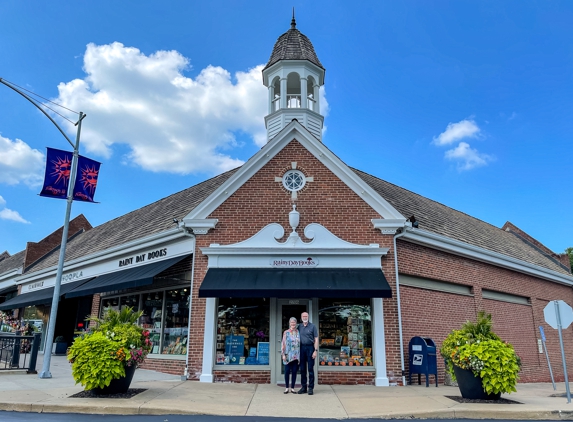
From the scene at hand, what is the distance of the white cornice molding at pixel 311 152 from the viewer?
12102 millimetres

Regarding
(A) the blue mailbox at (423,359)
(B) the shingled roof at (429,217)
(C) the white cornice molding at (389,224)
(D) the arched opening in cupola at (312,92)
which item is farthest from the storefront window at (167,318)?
(D) the arched opening in cupola at (312,92)

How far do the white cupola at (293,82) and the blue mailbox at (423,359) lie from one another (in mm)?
7416

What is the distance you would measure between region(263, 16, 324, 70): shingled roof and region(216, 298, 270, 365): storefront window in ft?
28.4

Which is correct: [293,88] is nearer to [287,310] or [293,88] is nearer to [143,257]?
[143,257]

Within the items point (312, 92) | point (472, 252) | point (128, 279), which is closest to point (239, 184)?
point (128, 279)

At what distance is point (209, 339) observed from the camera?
1137 centimetres

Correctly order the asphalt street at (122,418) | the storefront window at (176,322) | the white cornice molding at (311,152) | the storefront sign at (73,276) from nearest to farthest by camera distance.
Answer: the asphalt street at (122,418), the white cornice molding at (311,152), the storefront window at (176,322), the storefront sign at (73,276)

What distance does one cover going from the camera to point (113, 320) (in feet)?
30.8

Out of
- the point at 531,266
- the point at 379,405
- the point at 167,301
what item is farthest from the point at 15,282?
the point at 531,266

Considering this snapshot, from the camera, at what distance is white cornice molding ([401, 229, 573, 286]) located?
13094 millimetres

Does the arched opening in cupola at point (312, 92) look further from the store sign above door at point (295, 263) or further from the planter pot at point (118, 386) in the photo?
the planter pot at point (118, 386)

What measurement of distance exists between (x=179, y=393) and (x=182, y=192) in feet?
→ 38.7

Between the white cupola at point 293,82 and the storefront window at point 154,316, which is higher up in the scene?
the white cupola at point 293,82

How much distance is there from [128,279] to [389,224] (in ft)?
25.0
